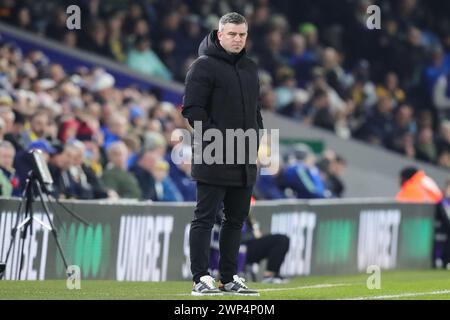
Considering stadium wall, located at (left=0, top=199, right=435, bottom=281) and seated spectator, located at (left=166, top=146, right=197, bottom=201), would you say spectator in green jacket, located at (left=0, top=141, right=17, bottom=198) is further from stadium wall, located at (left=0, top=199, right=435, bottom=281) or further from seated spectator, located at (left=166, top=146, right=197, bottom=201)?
seated spectator, located at (left=166, top=146, right=197, bottom=201)

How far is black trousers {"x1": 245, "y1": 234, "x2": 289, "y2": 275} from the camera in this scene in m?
15.8

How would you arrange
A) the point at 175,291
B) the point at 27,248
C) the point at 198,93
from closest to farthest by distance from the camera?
the point at 198,93 → the point at 175,291 → the point at 27,248

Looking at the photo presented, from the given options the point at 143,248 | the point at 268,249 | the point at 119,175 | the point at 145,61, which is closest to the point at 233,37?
the point at 143,248

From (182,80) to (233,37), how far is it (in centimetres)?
1311

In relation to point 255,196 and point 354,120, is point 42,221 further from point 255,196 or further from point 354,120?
point 354,120

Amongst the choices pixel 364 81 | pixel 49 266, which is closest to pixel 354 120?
pixel 364 81

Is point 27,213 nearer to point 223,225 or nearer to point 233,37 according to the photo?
point 223,225

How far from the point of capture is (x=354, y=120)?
24.8 metres

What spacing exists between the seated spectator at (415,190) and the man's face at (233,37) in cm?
1006

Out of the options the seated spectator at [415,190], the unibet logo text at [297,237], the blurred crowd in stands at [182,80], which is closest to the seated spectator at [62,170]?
the blurred crowd in stands at [182,80]

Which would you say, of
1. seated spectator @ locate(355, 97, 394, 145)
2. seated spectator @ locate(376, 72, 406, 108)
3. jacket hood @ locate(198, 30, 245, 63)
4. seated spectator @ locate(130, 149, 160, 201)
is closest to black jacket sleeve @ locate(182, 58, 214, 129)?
jacket hood @ locate(198, 30, 245, 63)

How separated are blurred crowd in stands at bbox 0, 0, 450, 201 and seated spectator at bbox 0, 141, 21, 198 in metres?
0.02

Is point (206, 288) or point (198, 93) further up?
point (198, 93)

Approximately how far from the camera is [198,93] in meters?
10.1
